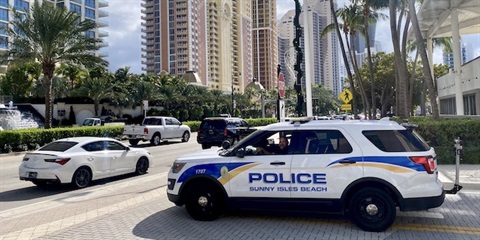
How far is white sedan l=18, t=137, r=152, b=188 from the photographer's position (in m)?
9.70

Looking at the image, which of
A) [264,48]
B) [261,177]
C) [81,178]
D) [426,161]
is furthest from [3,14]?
[264,48]

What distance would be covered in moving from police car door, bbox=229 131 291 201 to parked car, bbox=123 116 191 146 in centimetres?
1829

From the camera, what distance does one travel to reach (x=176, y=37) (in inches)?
5797

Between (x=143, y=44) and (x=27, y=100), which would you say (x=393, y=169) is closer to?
(x=27, y=100)

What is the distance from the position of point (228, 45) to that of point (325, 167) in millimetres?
160391

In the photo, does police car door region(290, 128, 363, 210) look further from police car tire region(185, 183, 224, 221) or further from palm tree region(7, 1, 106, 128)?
palm tree region(7, 1, 106, 128)

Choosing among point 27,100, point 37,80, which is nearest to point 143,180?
point 27,100

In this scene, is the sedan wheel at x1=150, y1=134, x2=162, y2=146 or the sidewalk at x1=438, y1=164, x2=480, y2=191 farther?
the sedan wheel at x1=150, y1=134, x2=162, y2=146

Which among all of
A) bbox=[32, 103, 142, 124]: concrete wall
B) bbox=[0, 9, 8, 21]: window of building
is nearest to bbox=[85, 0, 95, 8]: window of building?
bbox=[0, 9, 8, 21]: window of building

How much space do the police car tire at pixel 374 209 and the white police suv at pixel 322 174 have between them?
0.01 m

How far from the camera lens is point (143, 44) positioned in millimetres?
157875

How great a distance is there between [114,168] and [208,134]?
8888mm

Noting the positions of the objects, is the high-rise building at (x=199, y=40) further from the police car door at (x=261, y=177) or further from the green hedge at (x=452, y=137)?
the police car door at (x=261, y=177)

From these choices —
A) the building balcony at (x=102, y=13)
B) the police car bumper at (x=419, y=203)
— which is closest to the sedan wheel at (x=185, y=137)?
the police car bumper at (x=419, y=203)
